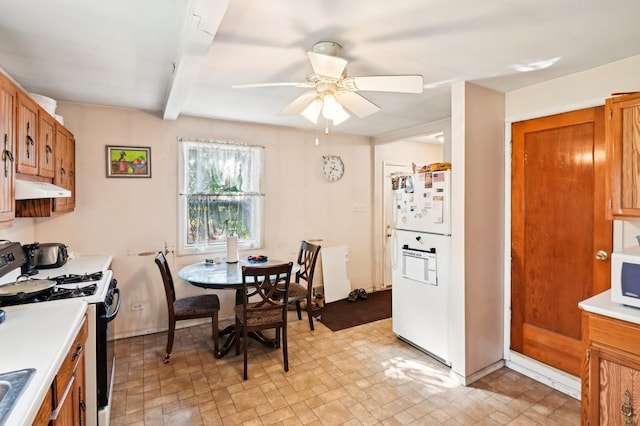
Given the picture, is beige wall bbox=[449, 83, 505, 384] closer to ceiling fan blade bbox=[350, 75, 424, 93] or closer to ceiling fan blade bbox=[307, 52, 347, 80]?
ceiling fan blade bbox=[350, 75, 424, 93]

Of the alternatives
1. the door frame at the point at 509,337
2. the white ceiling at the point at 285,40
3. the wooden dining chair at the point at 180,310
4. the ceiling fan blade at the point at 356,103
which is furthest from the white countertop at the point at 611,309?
the wooden dining chair at the point at 180,310

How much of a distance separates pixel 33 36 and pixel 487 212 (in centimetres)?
334

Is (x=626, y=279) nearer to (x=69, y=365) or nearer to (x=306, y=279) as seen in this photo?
(x=306, y=279)

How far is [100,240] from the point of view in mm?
3230

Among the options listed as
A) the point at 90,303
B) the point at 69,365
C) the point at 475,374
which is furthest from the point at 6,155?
the point at 475,374

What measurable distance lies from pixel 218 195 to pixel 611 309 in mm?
3521

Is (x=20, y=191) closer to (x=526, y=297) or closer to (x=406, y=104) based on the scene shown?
(x=406, y=104)

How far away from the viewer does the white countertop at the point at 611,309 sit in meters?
1.62

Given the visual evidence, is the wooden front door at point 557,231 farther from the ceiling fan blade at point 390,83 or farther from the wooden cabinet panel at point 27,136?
the wooden cabinet panel at point 27,136

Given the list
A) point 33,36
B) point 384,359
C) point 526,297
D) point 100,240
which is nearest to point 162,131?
point 100,240

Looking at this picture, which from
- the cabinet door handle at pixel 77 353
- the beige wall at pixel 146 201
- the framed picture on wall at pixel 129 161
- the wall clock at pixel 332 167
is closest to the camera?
the cabinet door handle at pixel 77 353

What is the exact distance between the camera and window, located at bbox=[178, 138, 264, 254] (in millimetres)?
3596

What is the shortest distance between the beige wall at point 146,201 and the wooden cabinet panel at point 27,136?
2.80 feet

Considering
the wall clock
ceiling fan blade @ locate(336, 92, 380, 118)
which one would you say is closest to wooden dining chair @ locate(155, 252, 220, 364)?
ceiling fan blade @ locate(336, 92, 380, 118)
